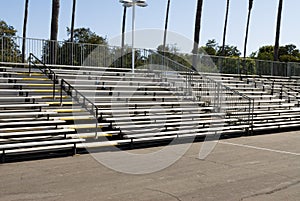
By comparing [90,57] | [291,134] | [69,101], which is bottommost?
[291,134]

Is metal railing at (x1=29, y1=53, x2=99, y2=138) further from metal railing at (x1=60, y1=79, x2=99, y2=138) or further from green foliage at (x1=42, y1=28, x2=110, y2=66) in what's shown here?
green foliage at (x1=42, y1=28, x2=110, y2=66)

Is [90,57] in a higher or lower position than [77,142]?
higher

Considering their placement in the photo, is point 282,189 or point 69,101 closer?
point 282,189

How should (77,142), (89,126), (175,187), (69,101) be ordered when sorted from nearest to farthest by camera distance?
(175,187) < (77,142) < (89,126) < (69,101)

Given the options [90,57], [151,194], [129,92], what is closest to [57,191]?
[151,194]

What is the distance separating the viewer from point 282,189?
662 cm

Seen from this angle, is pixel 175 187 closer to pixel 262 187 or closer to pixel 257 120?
pixel 262 187

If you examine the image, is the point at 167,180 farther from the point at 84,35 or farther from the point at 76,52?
the point at 84,35

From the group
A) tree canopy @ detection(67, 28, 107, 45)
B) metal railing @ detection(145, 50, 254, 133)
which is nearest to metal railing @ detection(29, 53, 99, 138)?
metal railing @ detection(145, 50, 254, 133)

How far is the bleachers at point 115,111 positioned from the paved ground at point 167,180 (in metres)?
0.87

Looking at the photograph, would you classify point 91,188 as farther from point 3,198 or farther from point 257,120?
point 257,120

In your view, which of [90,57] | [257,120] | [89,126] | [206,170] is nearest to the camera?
[206,170]

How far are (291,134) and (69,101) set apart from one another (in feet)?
26.7

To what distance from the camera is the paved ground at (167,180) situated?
6.07 metres
